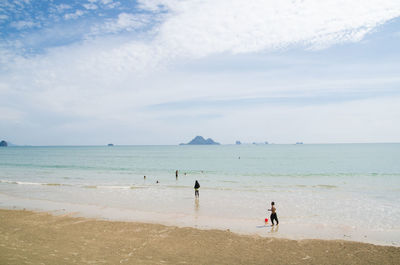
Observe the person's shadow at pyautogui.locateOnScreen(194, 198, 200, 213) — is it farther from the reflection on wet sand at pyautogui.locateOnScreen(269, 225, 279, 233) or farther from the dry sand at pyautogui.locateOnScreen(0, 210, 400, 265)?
the reflection on wet sand at pyautogui.locateOnScreen(269, 225, 279, 233)

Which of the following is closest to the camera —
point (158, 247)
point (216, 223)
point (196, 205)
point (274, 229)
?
point (158, 247)

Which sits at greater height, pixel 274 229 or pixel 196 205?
pixel 274 229

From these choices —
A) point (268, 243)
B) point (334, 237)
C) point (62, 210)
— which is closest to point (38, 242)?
point (62, 210)

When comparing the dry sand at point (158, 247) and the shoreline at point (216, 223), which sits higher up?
the dry sand at point (158, 247)

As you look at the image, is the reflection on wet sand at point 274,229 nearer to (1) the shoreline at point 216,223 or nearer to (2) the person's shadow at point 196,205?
(1) the shoreline at point 216,223

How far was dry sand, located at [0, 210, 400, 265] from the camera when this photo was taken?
1073 cm

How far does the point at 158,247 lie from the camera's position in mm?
12383

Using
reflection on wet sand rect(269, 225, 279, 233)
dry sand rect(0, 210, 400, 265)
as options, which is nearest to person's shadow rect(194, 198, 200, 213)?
dry sand rect(0, 210, 400, 265)

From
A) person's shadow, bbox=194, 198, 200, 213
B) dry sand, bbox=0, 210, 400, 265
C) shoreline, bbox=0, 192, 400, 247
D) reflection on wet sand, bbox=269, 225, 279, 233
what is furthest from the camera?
person's shadow, bbox=194, 198, 200, 213

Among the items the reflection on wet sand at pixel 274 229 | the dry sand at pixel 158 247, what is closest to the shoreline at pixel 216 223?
the reflection on wet sand at pixel 274 229

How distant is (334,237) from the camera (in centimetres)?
1466

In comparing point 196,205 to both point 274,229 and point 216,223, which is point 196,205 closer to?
point 216,223

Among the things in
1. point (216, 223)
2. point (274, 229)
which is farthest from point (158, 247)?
point (274, 229)

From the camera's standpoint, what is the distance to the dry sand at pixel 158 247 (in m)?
10.7
